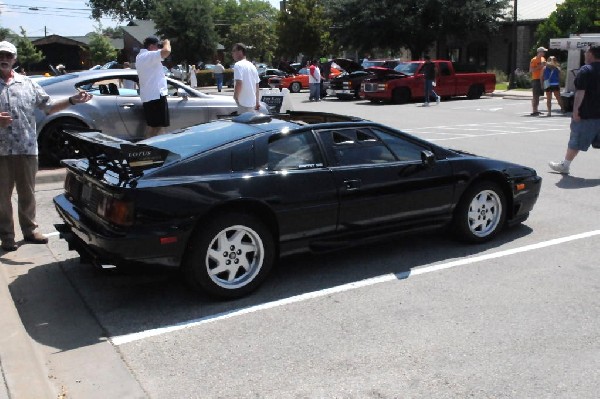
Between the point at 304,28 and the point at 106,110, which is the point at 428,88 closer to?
the point at 106,110

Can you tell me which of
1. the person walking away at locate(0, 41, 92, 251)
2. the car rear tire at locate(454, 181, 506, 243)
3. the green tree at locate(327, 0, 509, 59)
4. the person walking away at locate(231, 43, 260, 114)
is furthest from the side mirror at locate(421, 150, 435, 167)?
the green tree at locate(327, 0, 509, 59)

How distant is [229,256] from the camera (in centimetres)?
493

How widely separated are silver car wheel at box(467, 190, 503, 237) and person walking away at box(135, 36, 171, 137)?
484 centimetres

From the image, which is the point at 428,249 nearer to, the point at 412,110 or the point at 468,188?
the point at 468,188

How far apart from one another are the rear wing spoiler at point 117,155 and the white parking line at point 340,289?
3.69 ft

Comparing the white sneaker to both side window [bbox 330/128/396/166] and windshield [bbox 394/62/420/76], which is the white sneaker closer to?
side window [bbox 330/128/396/166]

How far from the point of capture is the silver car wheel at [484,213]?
6.25 meters

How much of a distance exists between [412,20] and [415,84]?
14.3m

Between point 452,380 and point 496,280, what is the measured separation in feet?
6.01

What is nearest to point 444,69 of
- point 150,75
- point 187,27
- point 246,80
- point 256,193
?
point 246,80

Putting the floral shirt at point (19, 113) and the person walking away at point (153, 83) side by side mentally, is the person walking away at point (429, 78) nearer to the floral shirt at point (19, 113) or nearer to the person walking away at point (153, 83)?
the person walking away at point (153, 83)

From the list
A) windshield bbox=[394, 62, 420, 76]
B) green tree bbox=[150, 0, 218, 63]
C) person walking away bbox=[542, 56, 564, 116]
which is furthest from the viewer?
green tree bbox=[150, 0, 218, 63]

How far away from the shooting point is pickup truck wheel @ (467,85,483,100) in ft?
86.1

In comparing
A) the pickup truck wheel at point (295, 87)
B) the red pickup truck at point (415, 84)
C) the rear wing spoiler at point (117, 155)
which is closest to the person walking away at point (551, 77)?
the red pickup truck at point (415, 84)
